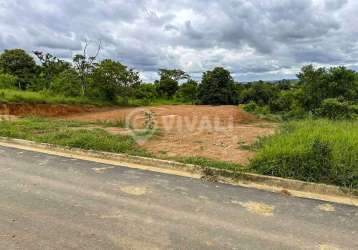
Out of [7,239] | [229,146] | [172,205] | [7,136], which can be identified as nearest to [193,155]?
[229,146]

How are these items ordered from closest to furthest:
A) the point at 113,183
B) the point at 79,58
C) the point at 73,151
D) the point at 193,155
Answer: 1. the point at 113,183
2. the point at 193,155
3. the point at 73,151
4. the point at 79,58

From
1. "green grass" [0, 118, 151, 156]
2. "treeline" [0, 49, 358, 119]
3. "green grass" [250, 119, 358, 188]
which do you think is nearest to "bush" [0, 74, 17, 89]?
"treeline" [0, 49, 358, 119]

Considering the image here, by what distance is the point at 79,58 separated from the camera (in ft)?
72.3

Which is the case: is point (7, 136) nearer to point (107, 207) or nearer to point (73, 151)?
point (73, 151)

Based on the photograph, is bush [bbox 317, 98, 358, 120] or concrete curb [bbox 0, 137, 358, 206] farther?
bush [bbox 317, 98, 358, 120]

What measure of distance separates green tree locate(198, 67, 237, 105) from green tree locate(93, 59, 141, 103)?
422 inches

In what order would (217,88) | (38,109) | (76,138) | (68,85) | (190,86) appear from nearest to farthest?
(76,138) < (38,109) < (68,85) < (217,88) < (190,86)

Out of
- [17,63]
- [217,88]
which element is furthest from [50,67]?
[217,88]

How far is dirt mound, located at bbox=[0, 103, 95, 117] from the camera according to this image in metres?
14.9

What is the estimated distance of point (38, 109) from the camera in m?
16.1

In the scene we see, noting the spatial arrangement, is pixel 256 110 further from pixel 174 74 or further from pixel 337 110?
pixel 174 74

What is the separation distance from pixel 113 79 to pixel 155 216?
19.1 metres

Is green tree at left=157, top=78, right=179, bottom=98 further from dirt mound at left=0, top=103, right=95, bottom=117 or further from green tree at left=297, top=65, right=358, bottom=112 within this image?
green tree at left=297, top=65, right=358, bottom=112

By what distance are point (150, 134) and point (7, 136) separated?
11.8ft
